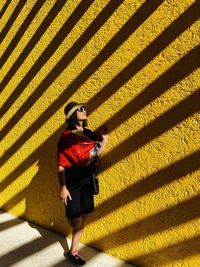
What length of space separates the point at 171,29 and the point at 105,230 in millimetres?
1979

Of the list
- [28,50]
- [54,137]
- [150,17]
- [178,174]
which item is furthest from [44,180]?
[150,17]

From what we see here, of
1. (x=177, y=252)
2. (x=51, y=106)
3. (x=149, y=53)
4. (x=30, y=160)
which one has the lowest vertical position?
(x=177, y=252)

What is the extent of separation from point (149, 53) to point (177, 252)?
166 cm

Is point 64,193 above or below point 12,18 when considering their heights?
below

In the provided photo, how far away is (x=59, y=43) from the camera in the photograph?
14.7ft

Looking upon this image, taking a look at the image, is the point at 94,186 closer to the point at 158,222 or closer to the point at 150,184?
the point at 150,184

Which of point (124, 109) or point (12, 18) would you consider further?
point (12, 18)

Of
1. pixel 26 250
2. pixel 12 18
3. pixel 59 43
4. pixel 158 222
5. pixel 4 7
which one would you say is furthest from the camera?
pixel 4 7

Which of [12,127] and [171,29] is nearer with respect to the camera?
[171,29]

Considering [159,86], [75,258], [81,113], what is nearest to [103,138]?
[81,113]

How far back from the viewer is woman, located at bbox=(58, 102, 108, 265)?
3.80 meters

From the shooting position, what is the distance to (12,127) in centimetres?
536

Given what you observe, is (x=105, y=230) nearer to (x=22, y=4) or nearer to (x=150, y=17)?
(x=150, y=17)

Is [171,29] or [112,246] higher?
[171,29]
